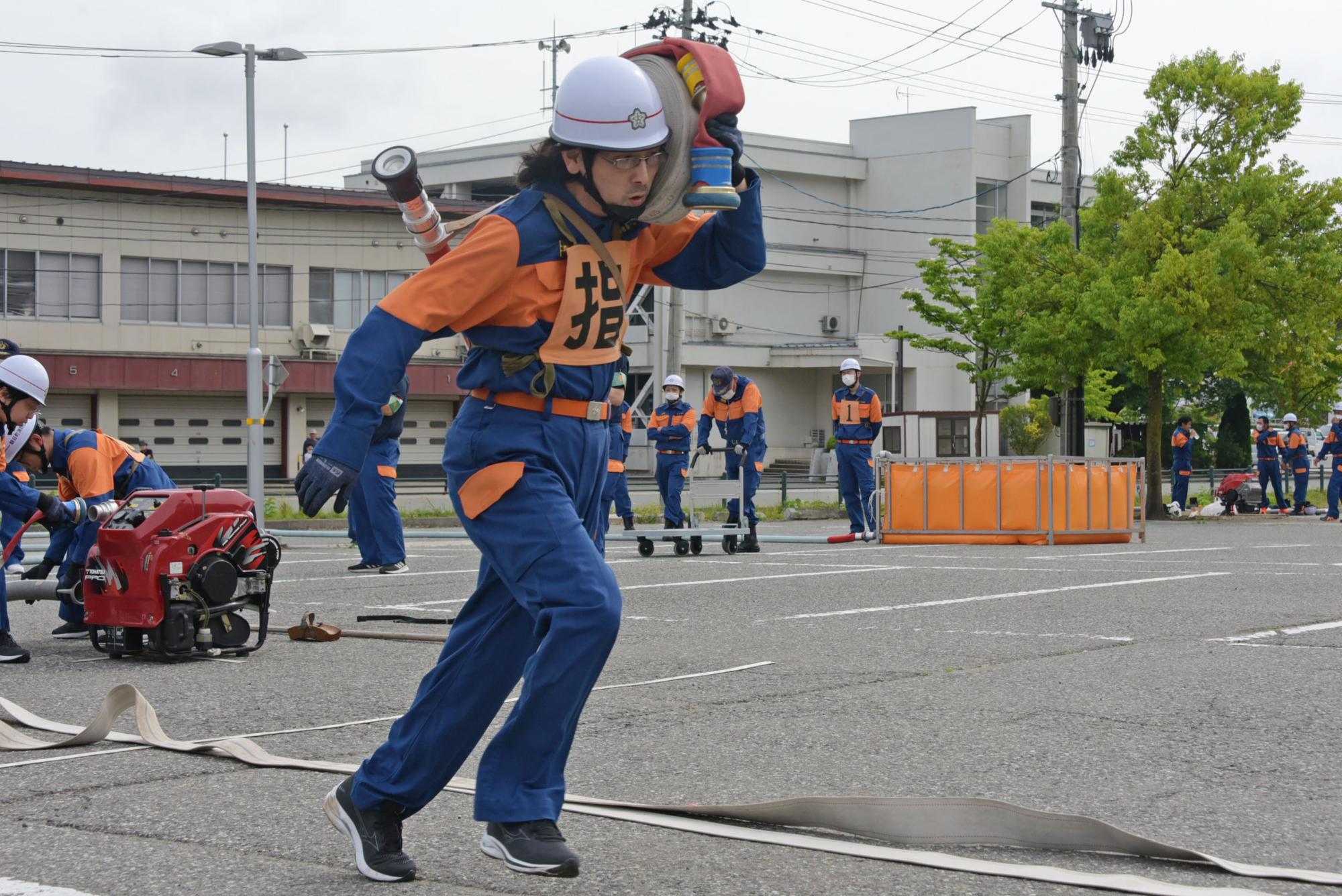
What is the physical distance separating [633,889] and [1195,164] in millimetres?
29653

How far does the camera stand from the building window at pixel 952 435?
182 ft


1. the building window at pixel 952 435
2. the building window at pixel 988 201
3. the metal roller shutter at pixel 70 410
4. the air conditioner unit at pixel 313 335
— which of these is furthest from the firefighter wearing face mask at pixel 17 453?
the building window at pixel 988 201

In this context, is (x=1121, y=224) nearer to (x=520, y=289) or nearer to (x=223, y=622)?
(x=223, y=622)

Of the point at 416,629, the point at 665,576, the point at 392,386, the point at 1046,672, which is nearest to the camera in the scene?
the point at 392,386

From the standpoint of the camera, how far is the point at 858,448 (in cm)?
2084

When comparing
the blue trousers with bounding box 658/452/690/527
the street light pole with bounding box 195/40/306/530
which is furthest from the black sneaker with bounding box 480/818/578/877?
the street light pole with bounding box 195/40/306/530

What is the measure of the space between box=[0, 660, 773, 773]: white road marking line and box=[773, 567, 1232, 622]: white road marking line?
2.38 meters

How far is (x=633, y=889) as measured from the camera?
3869mm

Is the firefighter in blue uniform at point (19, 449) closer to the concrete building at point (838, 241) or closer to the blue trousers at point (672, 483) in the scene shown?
the blue trousers at point (672, 483)

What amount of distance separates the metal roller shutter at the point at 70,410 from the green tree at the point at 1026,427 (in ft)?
101

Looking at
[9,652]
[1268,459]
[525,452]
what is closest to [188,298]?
[1268,459]

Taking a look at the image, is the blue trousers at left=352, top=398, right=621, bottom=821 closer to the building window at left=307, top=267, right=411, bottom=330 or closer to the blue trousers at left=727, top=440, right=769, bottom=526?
the blue trousers at left=727, top=440, right=769, bottom=526

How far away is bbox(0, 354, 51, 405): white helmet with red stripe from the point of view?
8391 millimetres

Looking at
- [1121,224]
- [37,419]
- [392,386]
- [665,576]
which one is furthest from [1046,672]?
[1121,224]
